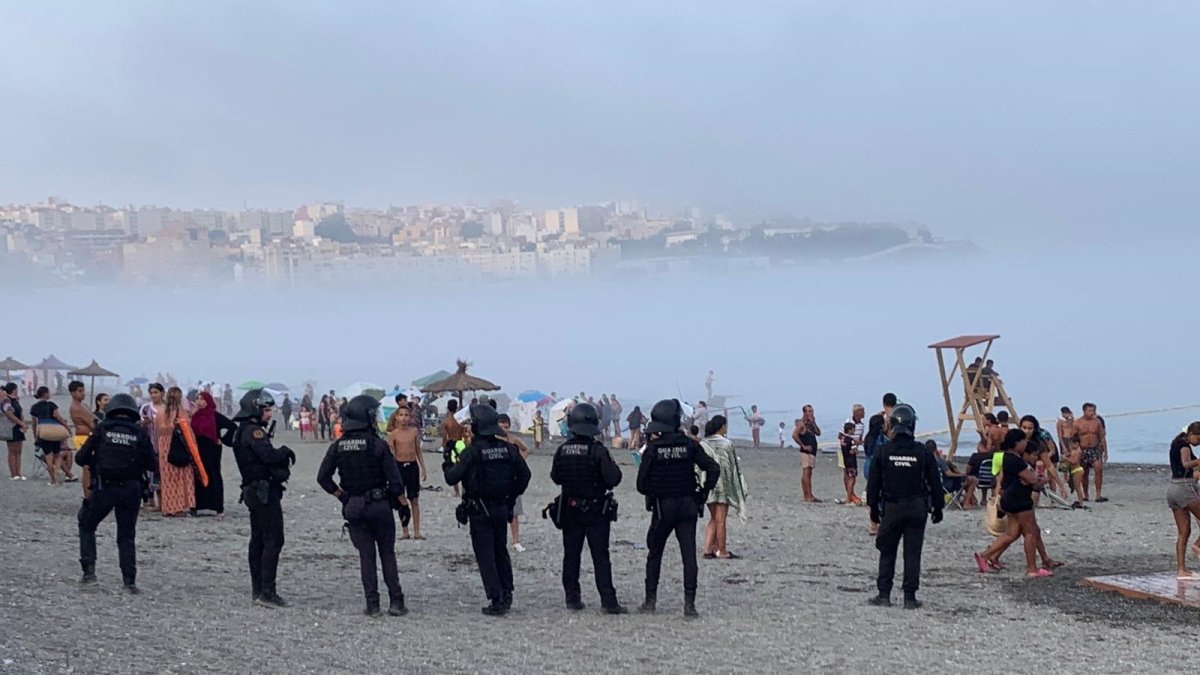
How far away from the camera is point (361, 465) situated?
→ 11125mm

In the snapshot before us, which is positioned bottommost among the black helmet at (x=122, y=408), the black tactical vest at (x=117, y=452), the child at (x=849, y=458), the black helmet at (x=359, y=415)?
the child at (x=849, y=458)

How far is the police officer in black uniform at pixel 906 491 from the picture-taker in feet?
39.1

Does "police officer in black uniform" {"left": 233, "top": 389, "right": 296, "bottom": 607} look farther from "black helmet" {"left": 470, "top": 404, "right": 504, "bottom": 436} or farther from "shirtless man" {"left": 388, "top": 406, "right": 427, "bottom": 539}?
"shirtless man" {"left": 388, "top": 406, "right": 427, "bottom": 539}

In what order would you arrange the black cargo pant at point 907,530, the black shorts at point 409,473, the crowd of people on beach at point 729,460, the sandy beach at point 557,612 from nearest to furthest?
the sandy beach at point 557,612, the black cargo pant at point 907,530, the crowd of people on beach at point 729,460, the black shorts at point 409,473

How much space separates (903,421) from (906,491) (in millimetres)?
538

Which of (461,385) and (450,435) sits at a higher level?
(461,385)

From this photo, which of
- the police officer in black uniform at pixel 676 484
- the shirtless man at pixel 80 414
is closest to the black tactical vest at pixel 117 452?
the police officer in black uniform at pixel 676 484

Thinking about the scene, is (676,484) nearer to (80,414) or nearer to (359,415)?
(359,415)

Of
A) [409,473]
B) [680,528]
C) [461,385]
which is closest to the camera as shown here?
[680,528]

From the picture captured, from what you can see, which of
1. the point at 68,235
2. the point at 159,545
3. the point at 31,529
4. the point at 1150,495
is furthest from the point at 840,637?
the point at 68,235

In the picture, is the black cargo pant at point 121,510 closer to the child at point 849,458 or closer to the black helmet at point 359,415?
the black helmet at point 359,415

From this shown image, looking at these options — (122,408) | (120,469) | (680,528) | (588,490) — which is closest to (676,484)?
(680,528)

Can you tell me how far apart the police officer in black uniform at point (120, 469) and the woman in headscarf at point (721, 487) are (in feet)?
18.4

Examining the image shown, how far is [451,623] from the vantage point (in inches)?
443
